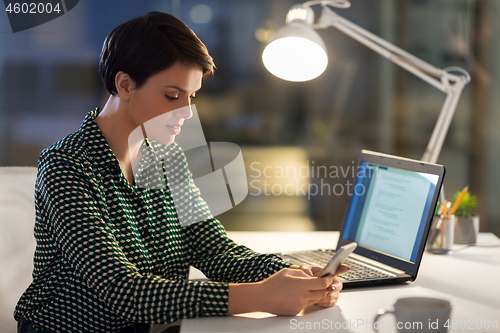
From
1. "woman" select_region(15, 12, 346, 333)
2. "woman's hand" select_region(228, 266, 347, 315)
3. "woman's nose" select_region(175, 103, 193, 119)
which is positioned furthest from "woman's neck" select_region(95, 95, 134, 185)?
"woman's hand" select_region(228, 266, 347, 315)

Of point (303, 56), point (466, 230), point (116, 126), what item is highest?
point (303, 56)

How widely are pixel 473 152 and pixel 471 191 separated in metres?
0.16

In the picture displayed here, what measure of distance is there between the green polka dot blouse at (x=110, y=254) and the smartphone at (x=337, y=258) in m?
0.14

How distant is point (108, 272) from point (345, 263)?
55cm

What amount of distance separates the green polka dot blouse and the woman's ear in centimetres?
8

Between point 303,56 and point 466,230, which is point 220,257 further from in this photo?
point 466,230

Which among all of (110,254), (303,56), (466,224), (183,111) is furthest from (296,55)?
(110,254)

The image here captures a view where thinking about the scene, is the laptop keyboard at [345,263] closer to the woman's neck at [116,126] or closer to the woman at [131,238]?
the woman at [131,238]

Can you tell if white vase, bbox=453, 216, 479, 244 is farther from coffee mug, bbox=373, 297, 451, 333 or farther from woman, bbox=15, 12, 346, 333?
coffee mug, bbox=373, 297, 451, 333

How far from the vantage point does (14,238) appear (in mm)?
1053

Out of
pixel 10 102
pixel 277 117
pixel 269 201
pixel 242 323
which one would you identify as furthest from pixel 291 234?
pixel 10 102

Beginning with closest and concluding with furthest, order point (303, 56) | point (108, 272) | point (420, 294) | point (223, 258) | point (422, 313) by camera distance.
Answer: point (422, 313) → point (108, 272) → point (420, 294) → point (223, 258) → point (303, 56)

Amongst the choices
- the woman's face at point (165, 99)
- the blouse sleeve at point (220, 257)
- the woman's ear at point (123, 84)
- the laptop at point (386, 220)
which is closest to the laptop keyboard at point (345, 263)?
the laptop at point (386, 220)

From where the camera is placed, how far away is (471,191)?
1.86 meters
